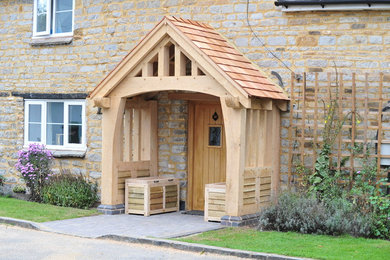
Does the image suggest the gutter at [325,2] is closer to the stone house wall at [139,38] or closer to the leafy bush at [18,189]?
the stone house wall at [139,38]

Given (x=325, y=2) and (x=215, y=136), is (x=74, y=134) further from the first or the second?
(x=325, y=2)

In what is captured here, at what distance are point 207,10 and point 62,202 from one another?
4949 mm

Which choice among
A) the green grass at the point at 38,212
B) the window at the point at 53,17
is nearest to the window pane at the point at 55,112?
the window at the point at 53,17

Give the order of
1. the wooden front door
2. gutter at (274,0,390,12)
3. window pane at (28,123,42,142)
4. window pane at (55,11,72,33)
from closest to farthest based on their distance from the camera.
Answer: gutter at (274,0,390,12) < the wooden front door < window pane at (55,11,72,33) < window pane at (28,123,42,142)

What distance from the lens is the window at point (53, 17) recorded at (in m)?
15.9

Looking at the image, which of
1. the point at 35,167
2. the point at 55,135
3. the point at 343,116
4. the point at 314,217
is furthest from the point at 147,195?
the point at 343,116

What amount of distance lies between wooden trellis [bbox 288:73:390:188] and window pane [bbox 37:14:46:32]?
264 inches

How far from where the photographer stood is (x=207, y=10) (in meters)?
13.7

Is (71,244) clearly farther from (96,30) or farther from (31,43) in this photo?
(31,43)

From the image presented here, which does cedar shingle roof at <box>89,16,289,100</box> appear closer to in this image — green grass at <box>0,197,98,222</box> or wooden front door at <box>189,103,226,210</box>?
wooden front door at <box>189,103,226,210</box>

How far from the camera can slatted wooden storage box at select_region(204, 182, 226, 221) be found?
480 inches

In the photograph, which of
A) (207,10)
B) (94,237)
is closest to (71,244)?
(94,237)

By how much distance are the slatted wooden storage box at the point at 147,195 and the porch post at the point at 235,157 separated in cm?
199

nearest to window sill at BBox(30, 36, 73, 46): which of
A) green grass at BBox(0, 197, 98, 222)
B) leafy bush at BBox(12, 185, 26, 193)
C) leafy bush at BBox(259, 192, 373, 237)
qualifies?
leafy bush at BBox(12, 185, 26, 193)
